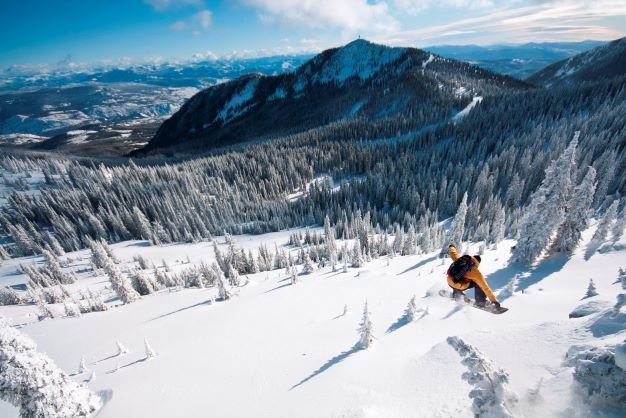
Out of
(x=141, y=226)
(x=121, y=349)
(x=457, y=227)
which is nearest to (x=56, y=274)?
(x=141, y=226)

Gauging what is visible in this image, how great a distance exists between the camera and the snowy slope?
732 cm

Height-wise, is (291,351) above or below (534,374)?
below

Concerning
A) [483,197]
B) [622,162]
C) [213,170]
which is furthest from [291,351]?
[213,170]

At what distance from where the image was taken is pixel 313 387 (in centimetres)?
977

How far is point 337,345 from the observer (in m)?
12.6

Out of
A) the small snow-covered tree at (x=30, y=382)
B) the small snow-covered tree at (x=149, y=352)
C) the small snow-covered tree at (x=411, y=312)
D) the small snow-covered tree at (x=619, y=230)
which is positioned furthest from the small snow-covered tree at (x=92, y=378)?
the small snow-covered tree at (x=619, y=230)

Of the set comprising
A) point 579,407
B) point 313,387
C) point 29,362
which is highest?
point 579,407

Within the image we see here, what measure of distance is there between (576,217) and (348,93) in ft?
484

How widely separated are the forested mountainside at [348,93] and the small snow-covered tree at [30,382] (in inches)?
4114

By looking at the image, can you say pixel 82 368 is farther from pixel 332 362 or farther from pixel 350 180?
pixel 350 180

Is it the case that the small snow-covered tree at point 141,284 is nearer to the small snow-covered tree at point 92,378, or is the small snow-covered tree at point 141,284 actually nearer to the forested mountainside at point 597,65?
the small snow-covered tree at point 92,378

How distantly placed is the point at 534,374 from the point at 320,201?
62.6m

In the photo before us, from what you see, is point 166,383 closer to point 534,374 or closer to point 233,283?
point 534,374

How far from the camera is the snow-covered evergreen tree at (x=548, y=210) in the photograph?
18.1 meters
